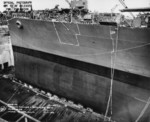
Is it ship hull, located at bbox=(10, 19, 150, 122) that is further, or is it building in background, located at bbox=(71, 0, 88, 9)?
building in background, located at bbox=(71, 0, 88, 9)

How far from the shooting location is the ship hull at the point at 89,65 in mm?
5309

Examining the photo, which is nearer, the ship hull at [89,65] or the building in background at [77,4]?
the ship hull at [89,65]

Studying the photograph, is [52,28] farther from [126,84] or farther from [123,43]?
[126,84]

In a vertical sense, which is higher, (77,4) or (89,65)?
(77,4)

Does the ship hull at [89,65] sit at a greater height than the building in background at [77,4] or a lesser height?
lesser

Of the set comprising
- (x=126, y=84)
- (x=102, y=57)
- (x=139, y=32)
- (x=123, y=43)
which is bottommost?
(x=126, y=84)

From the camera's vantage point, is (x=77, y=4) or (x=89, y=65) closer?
(x=89, y=65)

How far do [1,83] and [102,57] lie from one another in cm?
642

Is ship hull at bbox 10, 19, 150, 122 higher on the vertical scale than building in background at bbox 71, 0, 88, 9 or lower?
lower

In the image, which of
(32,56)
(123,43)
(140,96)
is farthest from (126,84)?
(32,56)

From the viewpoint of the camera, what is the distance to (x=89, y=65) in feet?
21.0

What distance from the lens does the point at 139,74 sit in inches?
208

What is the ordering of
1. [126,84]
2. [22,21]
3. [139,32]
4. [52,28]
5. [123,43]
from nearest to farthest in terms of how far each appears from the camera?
1. [139,32]
2. [123,43]
3. [126,84]
4. [52,28]
5. [22,21]

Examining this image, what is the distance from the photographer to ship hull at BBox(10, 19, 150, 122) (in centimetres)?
531
